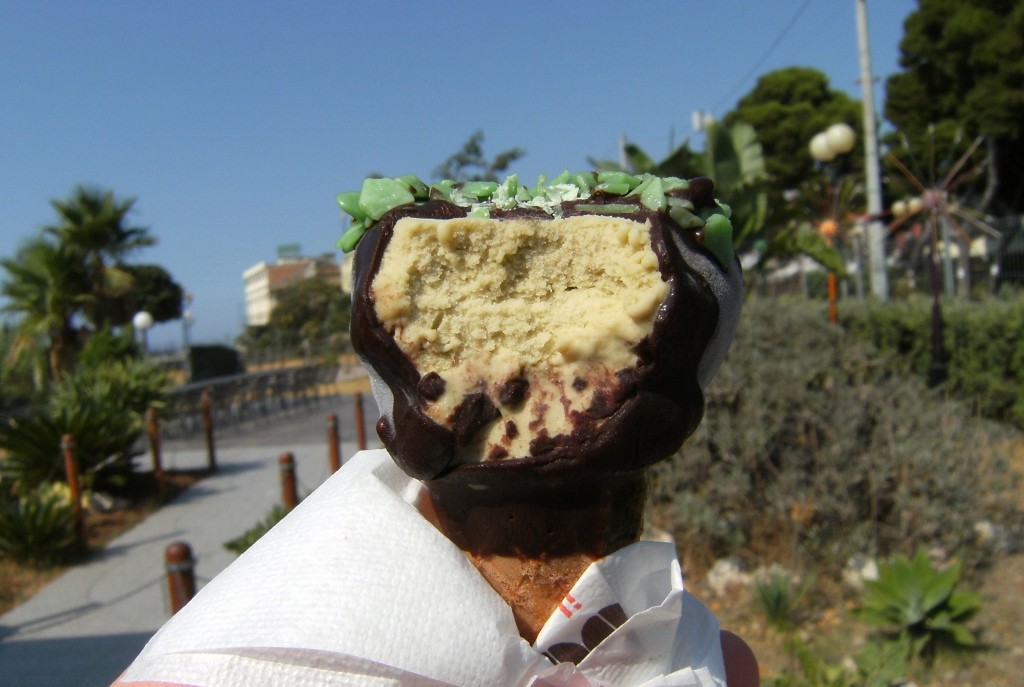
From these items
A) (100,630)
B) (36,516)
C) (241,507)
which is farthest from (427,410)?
(241,507)

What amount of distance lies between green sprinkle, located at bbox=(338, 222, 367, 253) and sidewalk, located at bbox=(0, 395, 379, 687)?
2.40 m

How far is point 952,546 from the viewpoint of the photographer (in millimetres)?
4922

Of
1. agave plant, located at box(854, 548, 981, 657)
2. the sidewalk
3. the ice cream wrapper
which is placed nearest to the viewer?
the ice cream wrapper

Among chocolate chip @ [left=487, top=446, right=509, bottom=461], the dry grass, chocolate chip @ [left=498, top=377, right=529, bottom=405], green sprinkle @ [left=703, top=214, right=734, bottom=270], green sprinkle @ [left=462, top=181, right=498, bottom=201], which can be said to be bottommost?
the dry grass

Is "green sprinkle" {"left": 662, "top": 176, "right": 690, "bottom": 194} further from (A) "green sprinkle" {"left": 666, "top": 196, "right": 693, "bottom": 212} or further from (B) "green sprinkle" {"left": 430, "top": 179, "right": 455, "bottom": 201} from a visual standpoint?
(B) "green sprinkle" {"left": 430, "top": 179, "right": 455, "bottom": 201}

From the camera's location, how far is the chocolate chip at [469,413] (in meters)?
1.22

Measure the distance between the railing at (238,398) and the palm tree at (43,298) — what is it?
10.8 feet

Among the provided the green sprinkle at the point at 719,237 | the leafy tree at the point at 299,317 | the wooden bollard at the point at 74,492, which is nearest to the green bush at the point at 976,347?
the green sprinkle at the point at 719,237

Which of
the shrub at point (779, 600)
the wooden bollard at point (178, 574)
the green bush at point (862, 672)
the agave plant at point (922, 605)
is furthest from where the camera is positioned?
the shrub at point (779, 600)

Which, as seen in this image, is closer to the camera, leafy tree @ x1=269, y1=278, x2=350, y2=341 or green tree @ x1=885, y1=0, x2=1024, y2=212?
green tree @ x1=885, y1=0, x2=1024, y2=212

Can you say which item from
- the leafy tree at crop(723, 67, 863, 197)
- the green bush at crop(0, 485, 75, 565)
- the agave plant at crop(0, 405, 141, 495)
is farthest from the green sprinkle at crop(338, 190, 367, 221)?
the leafy tree at crop(723, 67, 863, 197)

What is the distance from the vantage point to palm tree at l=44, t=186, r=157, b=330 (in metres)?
17.9

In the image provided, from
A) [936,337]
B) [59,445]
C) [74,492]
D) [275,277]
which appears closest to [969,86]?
[936,337]

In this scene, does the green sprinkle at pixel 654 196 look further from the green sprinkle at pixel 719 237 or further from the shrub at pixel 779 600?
the shrub at pixel 779 600
